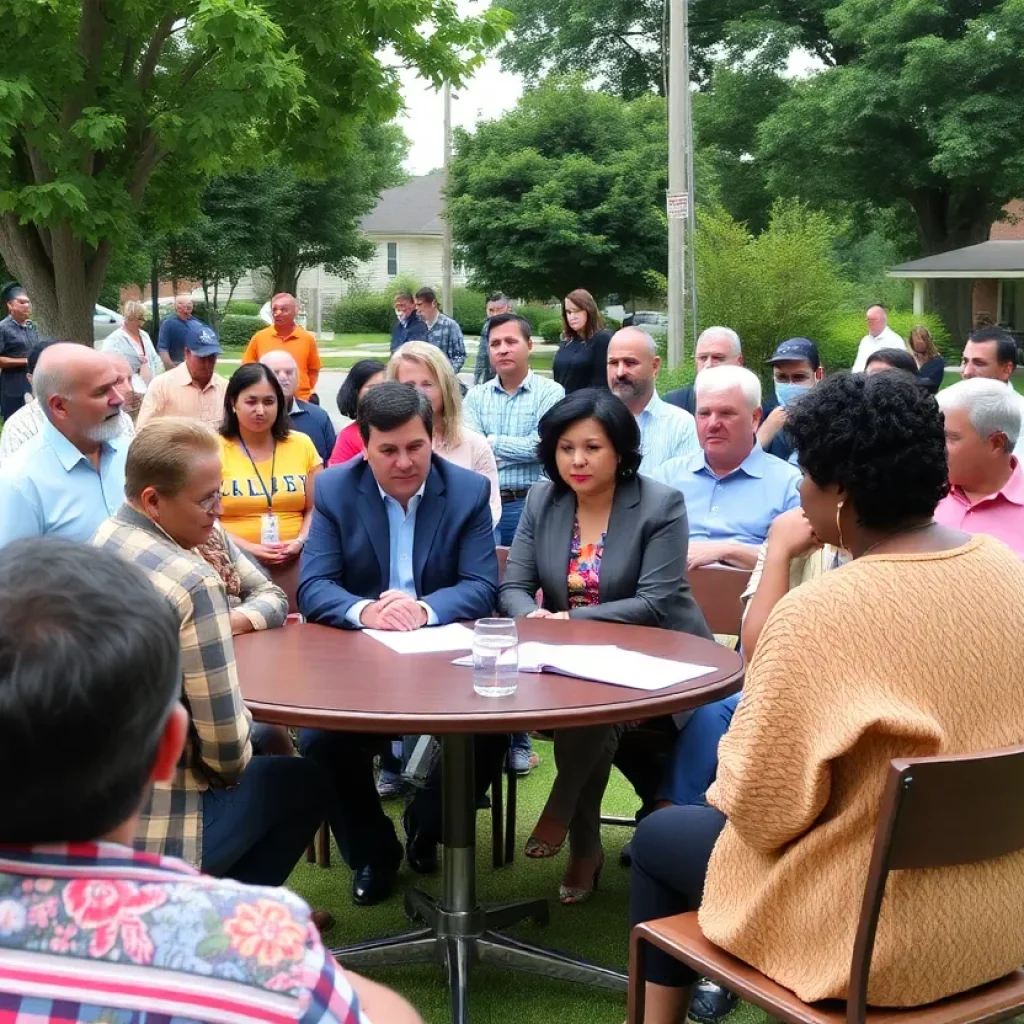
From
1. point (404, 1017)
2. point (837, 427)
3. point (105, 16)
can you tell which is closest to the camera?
point (404, 1017)

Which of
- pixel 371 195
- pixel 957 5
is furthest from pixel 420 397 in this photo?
pixel 371 195

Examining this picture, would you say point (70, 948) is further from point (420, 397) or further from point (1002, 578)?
point (420, 397)

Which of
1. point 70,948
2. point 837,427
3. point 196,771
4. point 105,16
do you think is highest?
point 105,16

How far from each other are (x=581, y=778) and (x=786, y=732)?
191 cm

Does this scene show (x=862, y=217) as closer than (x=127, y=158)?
No

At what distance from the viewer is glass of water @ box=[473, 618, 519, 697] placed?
3166mm

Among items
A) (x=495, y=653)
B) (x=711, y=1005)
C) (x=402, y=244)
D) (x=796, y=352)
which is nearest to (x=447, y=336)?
(x=796, y=352)

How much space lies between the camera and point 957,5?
2805cm

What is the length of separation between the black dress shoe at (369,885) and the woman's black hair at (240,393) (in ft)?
7.78

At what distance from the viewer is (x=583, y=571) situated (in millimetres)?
4207

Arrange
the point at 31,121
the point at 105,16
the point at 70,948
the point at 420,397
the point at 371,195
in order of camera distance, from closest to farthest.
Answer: the point at 70,948
the point at 420,397
the point at 31,121
the point at 105,16
the point at 371,195

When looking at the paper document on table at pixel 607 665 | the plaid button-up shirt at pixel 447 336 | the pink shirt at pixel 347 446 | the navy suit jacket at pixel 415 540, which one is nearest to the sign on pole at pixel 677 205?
the plaid button-up shirt at pixel 447 336

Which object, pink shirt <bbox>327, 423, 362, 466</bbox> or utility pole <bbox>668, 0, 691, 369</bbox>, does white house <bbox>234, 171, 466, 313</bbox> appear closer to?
utility pole <bbox>668, 0, 691, 369</bbox>

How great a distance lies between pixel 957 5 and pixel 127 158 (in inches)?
796
